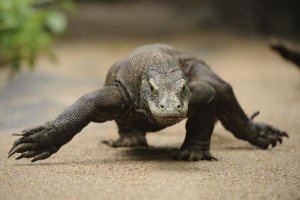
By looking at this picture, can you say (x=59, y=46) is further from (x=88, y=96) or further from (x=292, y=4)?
(x=88, y=96)

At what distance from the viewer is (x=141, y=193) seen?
12.9 feet

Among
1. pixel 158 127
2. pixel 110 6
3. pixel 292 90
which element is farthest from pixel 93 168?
pixel 110 6

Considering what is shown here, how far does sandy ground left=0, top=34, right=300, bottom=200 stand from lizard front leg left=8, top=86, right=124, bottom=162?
140 mm

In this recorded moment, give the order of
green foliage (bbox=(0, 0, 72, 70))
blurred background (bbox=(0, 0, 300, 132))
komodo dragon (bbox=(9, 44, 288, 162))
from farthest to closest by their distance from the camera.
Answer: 1. green foliage (bbox=(0, 0, 72, 70))
2. blurred background (bbox=(0, 0, 300, 132))
3. komodo dragon (bbox=(9, 44, 288, 162))

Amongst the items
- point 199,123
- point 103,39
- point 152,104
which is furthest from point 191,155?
point 103,39

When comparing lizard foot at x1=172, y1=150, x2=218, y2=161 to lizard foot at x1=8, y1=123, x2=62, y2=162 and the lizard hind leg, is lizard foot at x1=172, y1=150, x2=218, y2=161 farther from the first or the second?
lizard foot at x1=8, y1=123, x2=62, y2=162

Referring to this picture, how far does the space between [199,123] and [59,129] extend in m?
1.49

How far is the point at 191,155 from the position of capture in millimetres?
5434

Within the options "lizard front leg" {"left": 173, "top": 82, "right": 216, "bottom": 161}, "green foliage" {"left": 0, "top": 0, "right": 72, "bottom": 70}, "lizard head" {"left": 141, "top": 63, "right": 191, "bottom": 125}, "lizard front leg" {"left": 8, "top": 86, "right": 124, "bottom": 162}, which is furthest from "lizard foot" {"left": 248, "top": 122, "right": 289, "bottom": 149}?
"green foliage" {"left": 0, "top": 0, "right": 72, "bottom": 70}

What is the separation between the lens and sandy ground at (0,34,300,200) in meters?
4.07

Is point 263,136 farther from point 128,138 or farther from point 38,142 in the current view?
point 38,142

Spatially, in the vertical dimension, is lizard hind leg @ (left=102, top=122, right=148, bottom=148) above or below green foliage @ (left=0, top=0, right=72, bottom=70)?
below

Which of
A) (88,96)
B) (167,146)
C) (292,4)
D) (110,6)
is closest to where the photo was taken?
(88,96)

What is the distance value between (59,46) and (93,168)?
36.6 feet
